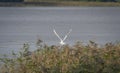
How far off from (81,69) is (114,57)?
80 centimetres

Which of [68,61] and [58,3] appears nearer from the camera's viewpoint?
[68,61]

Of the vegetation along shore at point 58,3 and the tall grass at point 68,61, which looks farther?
the vegetation along shore at point 58,3

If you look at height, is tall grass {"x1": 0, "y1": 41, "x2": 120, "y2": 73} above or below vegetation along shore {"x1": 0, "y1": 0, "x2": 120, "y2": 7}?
above

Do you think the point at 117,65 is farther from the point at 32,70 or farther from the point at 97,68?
the point at 32,70

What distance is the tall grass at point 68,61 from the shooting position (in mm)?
11836

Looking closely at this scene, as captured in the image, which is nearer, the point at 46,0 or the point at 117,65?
the point at 117,65

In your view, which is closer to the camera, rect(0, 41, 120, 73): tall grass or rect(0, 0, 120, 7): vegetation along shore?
rect(0, 41, 120, 73): tall grass

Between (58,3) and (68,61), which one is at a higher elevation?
(68,61)

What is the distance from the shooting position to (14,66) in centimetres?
1228

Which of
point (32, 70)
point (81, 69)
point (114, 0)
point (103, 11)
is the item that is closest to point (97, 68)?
point (81, 69)

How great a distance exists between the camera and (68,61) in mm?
11969

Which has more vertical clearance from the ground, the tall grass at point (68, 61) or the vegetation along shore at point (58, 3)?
the tall grass at point (68, 61)

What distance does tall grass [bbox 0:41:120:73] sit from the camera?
38.8ft

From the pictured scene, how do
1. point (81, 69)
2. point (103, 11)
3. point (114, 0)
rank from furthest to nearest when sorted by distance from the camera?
point (103, 11)
point (114, 0)
point (81, 69)
